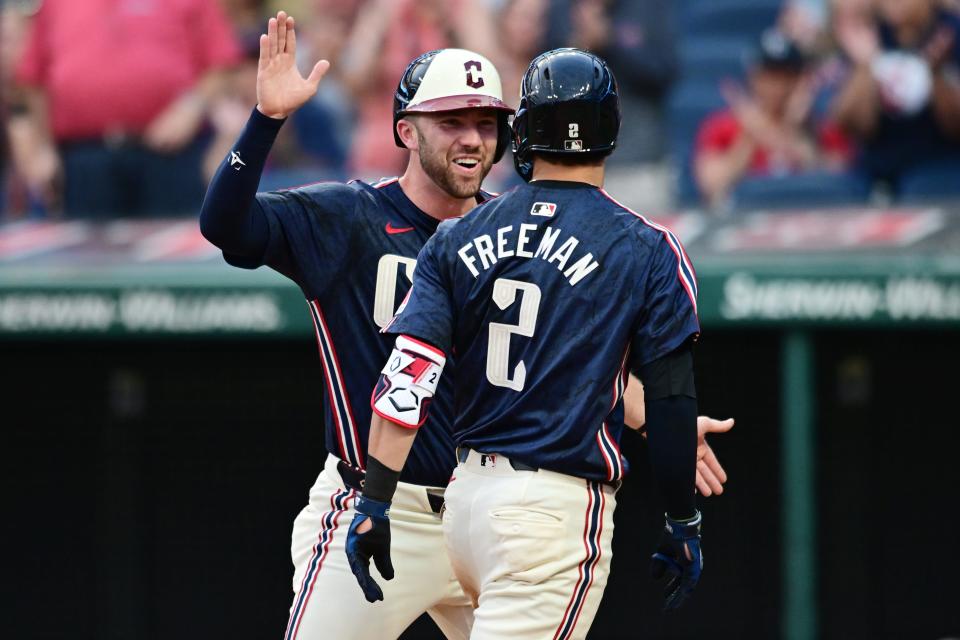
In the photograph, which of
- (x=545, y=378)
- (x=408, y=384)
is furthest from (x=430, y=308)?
(x=545, y=378)

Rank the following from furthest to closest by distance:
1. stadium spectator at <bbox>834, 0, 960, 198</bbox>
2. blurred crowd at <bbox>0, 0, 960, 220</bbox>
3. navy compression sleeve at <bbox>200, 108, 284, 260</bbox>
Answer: blurred crowd at <bbox>0, 0, 960, 220</bbox> < stadium spectator at <bbox>834, 0, 960, 198</bbox> < navy compression sleeve at <bbox>200, 108, 284, 260</bbox>

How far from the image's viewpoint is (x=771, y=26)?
271 inches

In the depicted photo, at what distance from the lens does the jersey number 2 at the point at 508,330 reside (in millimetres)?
2895

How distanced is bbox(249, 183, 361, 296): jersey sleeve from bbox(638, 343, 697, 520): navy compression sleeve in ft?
2.94

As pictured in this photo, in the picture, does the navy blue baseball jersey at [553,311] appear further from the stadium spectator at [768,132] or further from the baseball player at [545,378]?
the stadium spectator at [768,132]

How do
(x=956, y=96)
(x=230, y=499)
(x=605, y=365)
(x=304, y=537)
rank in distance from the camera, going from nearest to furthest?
(x=605, y=365), (x=304, y=537), (x=956, y=96), (x=230, y=499)

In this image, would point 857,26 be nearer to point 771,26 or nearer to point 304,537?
point 771,26

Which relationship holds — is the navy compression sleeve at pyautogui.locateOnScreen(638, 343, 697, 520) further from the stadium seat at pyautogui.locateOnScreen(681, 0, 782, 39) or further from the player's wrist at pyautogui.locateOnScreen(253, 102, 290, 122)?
the stadium seat at pyautogui.locateOnScreen(681, 0, 782, 39)

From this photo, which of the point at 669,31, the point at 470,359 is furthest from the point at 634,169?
the point at 470,359

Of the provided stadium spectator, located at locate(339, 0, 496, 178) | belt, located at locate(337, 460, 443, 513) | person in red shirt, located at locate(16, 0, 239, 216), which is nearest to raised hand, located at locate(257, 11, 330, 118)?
belt, located at locate(337, 460, 443, 513)

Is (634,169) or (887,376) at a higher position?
(634,169)

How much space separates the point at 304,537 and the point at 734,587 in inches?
158

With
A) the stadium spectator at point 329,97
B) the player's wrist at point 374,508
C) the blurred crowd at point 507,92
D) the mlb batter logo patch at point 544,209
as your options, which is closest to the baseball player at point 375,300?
the player's wrist at point 374,508

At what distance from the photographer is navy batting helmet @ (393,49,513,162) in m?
3.41
